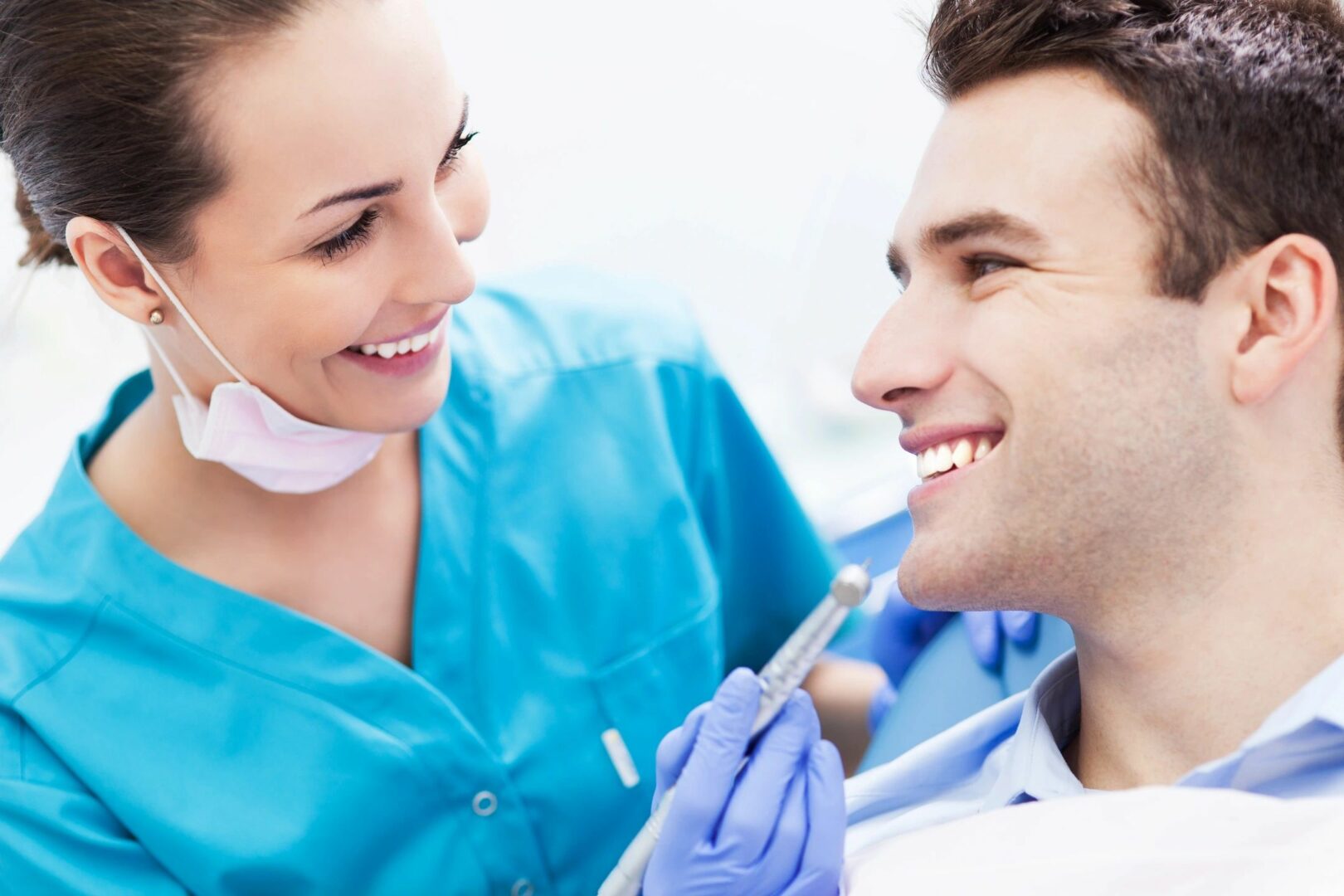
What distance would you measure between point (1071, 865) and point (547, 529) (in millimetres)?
729

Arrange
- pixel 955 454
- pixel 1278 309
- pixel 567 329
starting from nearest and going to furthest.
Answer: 1. pixel 1278 309
2. pixel 955 454
3. pixel 567 329

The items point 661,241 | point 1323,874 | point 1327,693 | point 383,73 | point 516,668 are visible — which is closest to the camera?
point 1323,874

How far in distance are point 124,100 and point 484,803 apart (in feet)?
2.47

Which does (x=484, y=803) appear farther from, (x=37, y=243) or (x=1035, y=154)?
(x=1035, y=154)

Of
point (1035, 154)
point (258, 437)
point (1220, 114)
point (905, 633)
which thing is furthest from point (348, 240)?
point (905, 633)

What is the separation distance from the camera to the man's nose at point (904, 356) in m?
1.09

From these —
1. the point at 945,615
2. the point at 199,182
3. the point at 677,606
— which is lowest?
the point at 945,615

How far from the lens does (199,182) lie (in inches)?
42.3

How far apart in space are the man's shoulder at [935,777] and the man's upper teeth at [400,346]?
2.00 ft

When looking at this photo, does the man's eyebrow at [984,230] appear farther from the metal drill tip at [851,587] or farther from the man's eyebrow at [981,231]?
the metal drill tip at [851,587]

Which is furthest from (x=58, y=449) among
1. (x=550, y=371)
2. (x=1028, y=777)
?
(x=1028, y=777)

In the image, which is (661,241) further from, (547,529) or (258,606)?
(258,606)

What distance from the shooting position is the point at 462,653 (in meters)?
1.39

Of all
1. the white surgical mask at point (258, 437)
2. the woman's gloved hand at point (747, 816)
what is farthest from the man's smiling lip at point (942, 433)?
the white surgical mask at point (258, 437)
